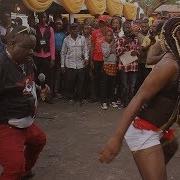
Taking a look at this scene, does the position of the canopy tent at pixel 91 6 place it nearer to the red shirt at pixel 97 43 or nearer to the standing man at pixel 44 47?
the standing man at pixel 44 47

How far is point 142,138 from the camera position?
3332 mm

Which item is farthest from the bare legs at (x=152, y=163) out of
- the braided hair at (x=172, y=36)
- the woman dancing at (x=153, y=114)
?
the braided hair at (x=172, y=36)

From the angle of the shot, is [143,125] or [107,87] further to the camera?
[107,87]

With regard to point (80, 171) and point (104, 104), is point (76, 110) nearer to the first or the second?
point (104, 104)

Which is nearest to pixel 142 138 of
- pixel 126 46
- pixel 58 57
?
pixel 126 46

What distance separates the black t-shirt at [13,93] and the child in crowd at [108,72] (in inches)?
223

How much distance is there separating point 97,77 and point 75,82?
19.8 inches

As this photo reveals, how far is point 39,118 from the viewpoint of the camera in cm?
865

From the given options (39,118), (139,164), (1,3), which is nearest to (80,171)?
(139,164)

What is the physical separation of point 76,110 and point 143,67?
68.7 inches

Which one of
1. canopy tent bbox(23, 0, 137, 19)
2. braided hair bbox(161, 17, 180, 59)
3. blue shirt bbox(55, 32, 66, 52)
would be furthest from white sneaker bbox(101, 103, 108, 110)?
braided hair bbox(161, 17, 180, 59)

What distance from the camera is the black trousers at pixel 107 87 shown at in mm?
10195

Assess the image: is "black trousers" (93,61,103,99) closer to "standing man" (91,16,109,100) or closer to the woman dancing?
"standing man" (91,16,109,100)

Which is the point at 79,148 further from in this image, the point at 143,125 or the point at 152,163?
the point at 152,163
